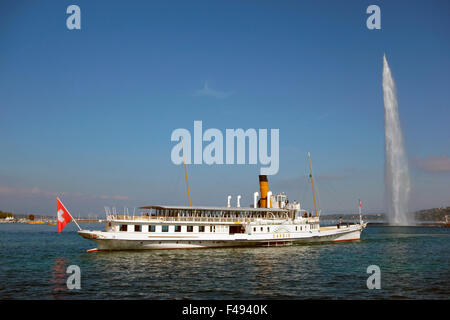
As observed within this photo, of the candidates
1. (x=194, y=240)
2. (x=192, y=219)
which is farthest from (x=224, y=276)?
(x=192, y=219)

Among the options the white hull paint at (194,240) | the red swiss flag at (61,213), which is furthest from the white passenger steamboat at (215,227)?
the red swiss flag at (61,213)

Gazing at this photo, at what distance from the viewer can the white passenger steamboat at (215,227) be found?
37.7 meters

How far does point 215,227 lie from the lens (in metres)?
42.2

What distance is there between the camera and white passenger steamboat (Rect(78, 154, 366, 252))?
3772 cm

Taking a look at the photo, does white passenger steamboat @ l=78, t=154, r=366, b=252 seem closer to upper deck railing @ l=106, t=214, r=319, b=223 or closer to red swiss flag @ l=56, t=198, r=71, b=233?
upper deck railing @ l=106, t=214, r=319, b=223

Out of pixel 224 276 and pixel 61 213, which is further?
pixel 61 213

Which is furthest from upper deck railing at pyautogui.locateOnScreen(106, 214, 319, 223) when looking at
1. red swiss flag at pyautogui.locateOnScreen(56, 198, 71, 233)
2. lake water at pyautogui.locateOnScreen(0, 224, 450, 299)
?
red swiss flag at pyautogui.locateOnScreen(56, 198, 71, 233)

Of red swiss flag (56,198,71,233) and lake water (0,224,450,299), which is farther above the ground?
red swiss flag (56,198,71,233)

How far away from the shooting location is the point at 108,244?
3741cm

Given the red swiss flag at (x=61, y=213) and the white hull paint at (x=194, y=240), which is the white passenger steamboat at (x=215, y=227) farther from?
the red swiss flag at (x=61, y=213)

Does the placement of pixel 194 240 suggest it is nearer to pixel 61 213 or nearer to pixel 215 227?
pixel 215 227
